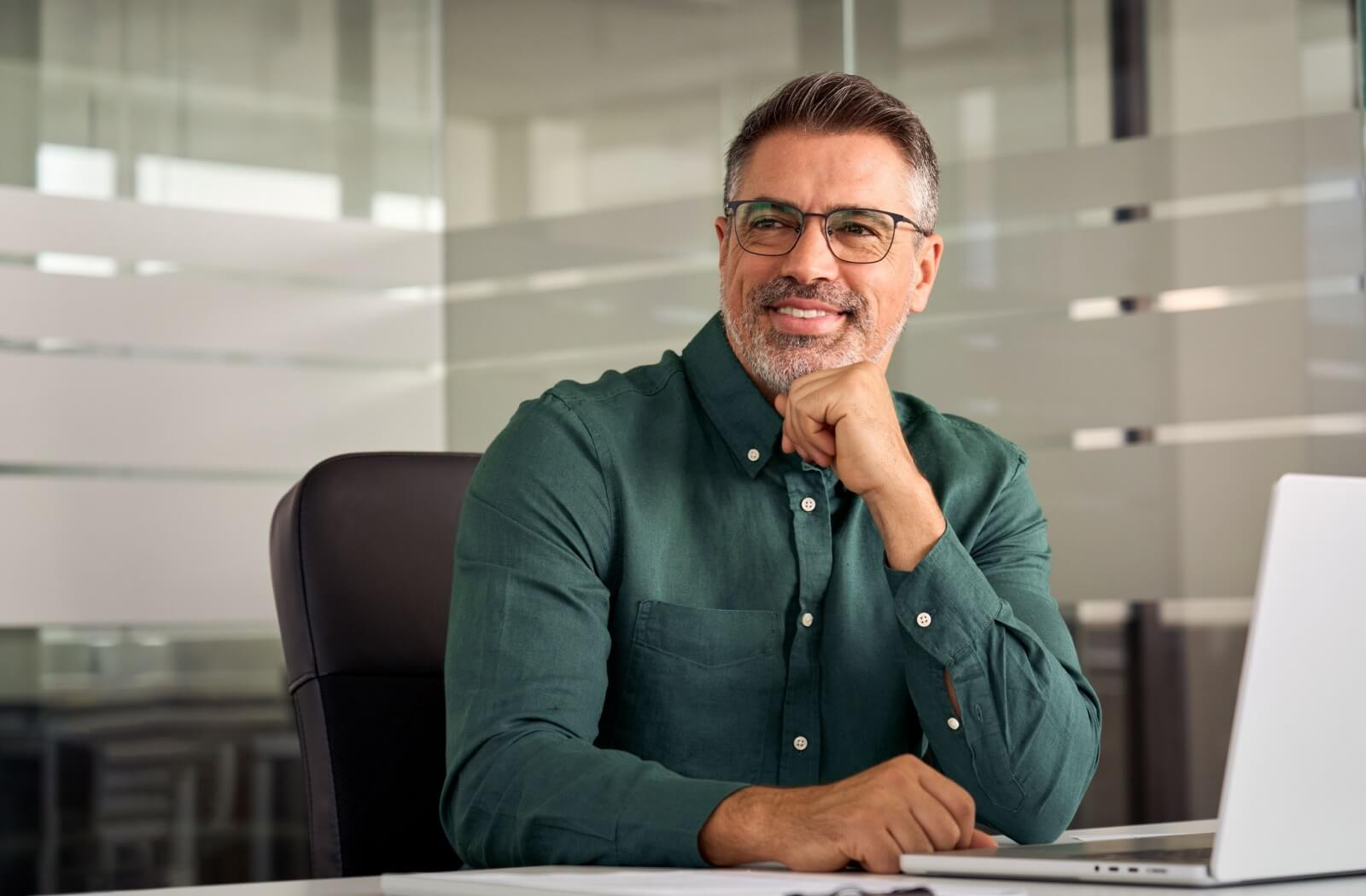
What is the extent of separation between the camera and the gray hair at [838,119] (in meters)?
1.74

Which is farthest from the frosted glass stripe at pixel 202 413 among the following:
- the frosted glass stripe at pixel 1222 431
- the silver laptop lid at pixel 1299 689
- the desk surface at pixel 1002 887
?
the silver laptop lid at pixel 1299 689

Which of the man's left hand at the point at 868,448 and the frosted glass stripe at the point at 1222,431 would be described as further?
the frosted glass stripe at the point at 1222,431

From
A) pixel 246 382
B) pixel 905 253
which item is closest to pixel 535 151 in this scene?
pixel 246 382

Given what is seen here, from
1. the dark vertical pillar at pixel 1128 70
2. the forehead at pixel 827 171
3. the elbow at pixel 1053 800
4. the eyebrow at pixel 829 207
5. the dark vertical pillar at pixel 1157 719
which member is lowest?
the dark vertical pillar at pixel 1157 719

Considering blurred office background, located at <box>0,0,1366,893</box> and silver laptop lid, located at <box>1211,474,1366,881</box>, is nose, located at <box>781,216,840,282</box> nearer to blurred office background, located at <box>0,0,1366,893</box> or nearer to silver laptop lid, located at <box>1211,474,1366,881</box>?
silver laptop lid, located at <box>1211,474,1366,881</box>

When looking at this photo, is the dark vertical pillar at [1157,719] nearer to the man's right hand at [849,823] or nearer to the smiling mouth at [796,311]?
the smiling mouth at [796,311]

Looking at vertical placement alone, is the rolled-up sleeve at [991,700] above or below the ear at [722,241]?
below

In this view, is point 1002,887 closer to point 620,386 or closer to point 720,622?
point 720,622

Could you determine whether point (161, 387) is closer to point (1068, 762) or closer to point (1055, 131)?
point (1055, 131)

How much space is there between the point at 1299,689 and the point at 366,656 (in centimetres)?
106

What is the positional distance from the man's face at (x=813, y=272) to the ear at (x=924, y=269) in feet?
0.23

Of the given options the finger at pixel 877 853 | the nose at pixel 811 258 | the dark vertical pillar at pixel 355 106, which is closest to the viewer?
the finger at pixel 877 853

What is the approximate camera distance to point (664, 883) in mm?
994

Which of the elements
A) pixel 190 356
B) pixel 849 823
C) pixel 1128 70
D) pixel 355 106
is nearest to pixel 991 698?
pixel 849 823
